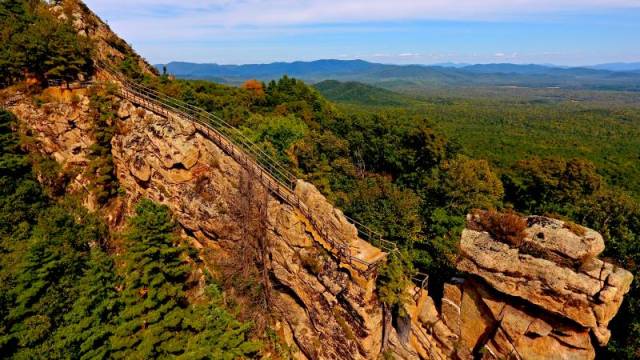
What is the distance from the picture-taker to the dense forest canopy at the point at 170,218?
1584cm

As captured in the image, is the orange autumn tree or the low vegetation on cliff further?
the orange autumn tree

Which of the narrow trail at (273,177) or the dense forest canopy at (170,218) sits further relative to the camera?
the narrow trail at (273,177)

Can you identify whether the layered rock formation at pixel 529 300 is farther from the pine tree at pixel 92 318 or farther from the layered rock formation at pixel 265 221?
the pine tree at pixel 92 318

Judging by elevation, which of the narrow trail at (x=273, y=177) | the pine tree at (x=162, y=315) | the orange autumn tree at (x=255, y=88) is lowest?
the pine tree at (x=162, y=315)

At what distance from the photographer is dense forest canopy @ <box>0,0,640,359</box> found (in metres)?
15.8

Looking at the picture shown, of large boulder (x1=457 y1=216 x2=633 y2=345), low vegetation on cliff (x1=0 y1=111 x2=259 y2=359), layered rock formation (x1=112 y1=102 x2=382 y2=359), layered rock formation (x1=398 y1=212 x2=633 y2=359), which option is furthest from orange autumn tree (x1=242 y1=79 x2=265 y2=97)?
large boulder (x1=457 y1=216 x2=633 y2=345)

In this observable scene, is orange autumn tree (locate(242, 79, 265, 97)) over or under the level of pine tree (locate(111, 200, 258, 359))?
over

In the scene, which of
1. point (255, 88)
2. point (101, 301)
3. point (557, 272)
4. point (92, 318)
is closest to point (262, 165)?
point (101, 301)

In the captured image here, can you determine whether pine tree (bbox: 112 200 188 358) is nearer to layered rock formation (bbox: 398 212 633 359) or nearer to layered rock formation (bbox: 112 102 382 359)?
layered rock formation (bbox: 112 102 382 359)

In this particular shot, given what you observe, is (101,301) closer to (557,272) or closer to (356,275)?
(356,275)

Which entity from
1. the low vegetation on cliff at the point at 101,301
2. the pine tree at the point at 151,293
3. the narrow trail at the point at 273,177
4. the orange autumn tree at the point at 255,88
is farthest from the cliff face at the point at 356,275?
the orange autumn tree at the point at 255,88

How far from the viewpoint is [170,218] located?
22719 mm

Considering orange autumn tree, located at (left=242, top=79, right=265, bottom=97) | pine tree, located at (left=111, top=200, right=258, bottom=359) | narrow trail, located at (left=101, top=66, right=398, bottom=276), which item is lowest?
pine tree, located at (left=111, top=200, right=258, bottom=359)

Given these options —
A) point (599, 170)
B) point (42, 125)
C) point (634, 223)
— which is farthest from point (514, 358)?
point (599, 170)
